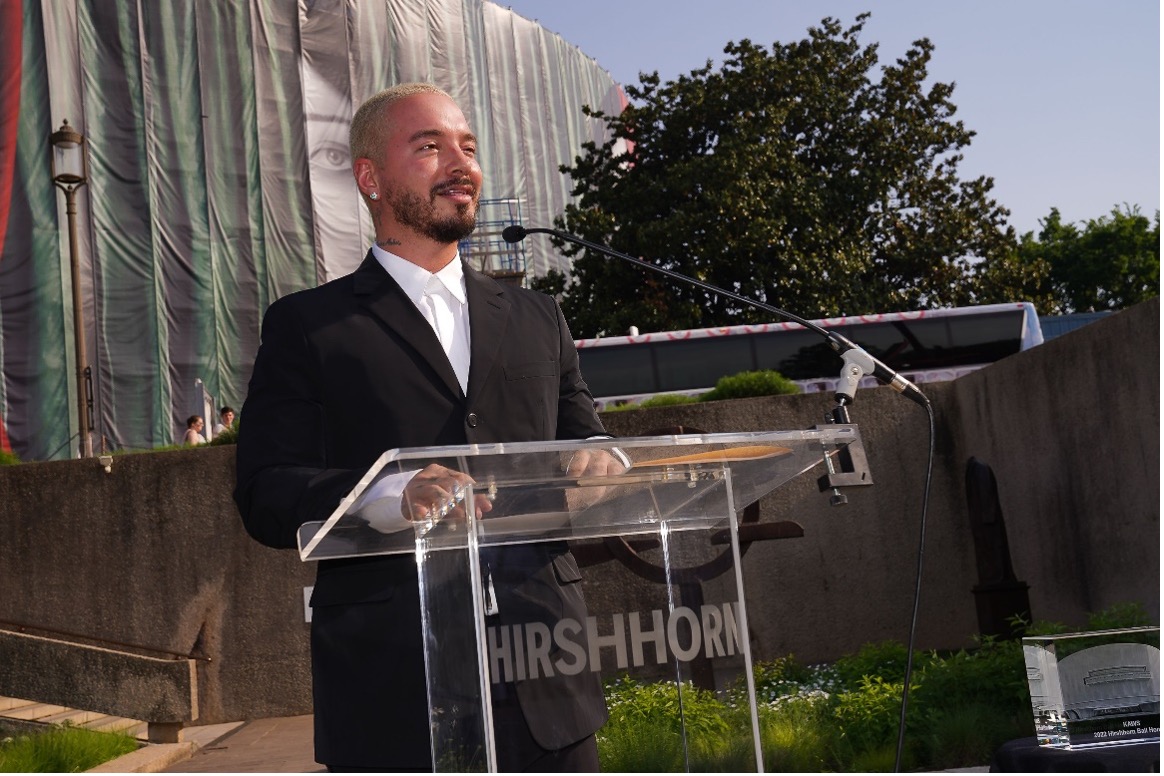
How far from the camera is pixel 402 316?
2.57m

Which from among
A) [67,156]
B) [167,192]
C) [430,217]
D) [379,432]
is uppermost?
[167,192]

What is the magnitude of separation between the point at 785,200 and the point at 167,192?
13.3 metres

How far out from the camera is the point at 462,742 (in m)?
2.01

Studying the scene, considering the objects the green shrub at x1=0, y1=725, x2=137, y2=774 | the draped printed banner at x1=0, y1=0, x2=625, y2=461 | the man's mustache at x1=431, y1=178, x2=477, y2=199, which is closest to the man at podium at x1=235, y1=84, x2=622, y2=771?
the man's mustache at x1=431, y1=178, x2=477, y2=199

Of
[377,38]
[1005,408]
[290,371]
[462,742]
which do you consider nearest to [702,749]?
[462,742]

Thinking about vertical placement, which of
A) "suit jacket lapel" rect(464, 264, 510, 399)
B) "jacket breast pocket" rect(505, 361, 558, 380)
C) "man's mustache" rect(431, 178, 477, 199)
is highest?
"man's mustache" rect(431, 178, 477, 199)

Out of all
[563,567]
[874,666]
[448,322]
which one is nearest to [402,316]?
[448,322]

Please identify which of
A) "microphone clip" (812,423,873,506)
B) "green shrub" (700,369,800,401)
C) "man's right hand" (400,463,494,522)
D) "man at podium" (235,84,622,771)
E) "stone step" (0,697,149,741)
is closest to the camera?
"man's right hand" (400,463,494,522)

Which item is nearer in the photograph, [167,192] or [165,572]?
[165,572]

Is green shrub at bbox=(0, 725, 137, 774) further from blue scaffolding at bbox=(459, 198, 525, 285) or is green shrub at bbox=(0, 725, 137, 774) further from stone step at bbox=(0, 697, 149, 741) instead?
blue scaffolding at bbox=(459, 198, 525, 285)

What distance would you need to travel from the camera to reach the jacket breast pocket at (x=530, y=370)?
8.49 ft

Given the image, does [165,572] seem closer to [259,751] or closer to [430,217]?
[259,751]

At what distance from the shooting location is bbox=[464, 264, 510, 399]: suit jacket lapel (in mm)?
2537

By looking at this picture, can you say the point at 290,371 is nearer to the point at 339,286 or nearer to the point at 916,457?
the point at 339,286
